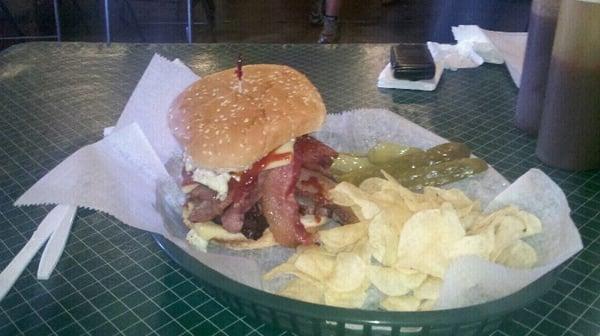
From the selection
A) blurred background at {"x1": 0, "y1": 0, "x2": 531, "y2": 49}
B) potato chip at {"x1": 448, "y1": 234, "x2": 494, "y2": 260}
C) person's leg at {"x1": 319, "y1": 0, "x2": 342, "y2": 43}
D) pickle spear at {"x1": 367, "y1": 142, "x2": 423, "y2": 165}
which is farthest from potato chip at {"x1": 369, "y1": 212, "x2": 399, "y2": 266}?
blurred background at {"x1": 0, "y1": 0, "x2": 531, "y2": 49}

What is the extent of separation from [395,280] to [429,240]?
0.09 metres

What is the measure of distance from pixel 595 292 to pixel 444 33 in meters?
2.06

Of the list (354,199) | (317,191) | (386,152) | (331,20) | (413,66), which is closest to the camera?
(354,199)

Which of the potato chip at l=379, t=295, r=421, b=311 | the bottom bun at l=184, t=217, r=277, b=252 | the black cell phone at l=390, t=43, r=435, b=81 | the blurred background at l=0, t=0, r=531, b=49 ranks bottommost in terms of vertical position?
the blurred background at l=0, t=0, r=531, b=49

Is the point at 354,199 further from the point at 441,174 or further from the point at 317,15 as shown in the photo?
the point at 317,15

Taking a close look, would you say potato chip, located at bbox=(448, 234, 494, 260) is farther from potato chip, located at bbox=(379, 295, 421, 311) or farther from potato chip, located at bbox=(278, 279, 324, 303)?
potato chip, located at bbox=(278, 279, 324, 303)

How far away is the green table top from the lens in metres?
1.09

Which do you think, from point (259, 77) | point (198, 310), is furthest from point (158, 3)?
point (198, 310)

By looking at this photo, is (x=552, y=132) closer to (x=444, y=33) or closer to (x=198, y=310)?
(x=198, y=310)

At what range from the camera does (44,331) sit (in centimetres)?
106

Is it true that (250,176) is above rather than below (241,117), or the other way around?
below

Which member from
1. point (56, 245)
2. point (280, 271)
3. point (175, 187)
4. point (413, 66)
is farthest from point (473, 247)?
point (413, 66)

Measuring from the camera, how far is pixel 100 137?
1.73m

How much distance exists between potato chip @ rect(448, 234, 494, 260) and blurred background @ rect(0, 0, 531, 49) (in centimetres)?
360
